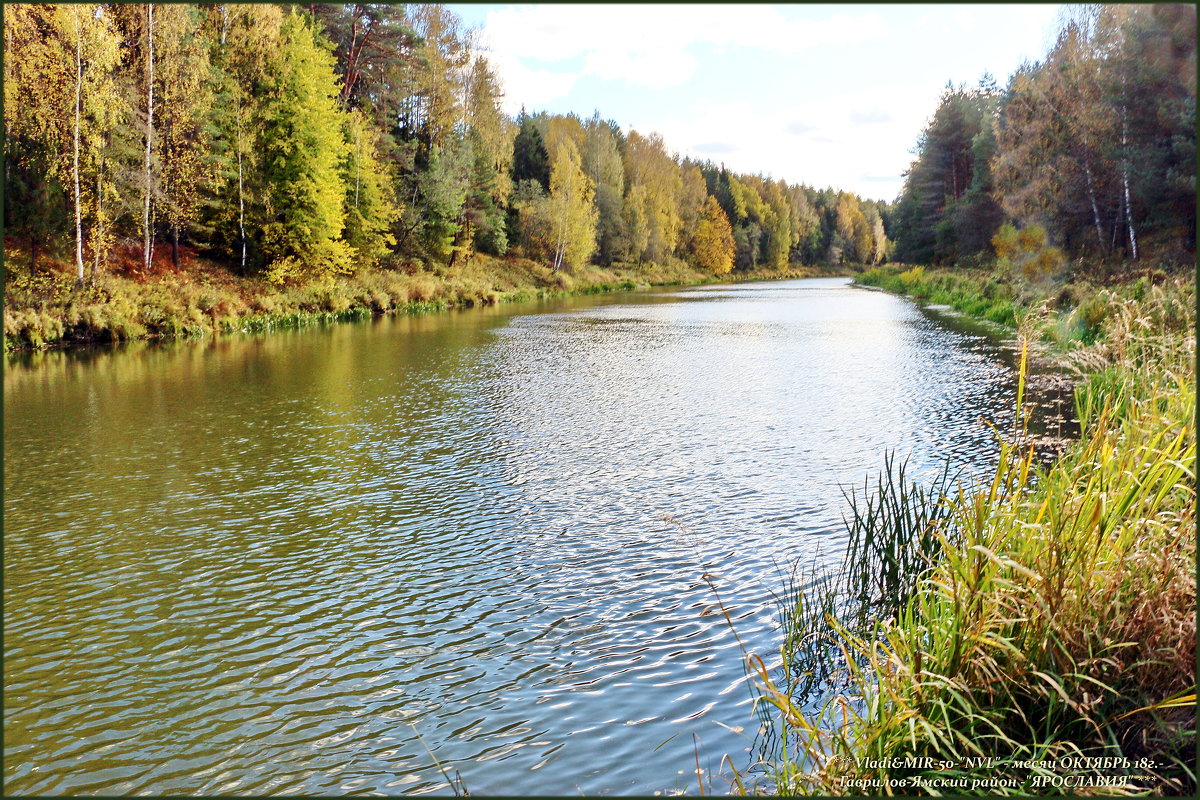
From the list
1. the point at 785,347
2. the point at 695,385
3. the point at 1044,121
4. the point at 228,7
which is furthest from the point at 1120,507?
the point at 228,7

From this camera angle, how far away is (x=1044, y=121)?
30.3m

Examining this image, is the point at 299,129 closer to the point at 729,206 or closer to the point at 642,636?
the point at 642,636

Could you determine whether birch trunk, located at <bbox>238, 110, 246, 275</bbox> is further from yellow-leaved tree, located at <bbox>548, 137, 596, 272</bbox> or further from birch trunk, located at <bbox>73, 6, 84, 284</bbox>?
yellow-leaved tree, located at <bbox>548, 137, 596, 272</bbox>

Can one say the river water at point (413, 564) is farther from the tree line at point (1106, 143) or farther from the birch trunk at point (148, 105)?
the birch trunk at point (148, 105)

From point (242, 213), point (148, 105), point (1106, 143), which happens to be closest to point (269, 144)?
point (242, 213)

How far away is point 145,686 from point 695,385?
13924 mm

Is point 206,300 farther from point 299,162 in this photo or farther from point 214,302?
point 299,162

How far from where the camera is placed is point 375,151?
140ft

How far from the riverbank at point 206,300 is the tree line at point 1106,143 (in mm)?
26851

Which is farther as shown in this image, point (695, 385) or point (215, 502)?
point (695, 385)

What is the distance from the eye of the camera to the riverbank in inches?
945

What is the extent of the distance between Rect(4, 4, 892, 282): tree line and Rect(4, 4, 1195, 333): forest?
0.10 metres

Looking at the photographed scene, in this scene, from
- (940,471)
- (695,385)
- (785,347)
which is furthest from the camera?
(785,347)

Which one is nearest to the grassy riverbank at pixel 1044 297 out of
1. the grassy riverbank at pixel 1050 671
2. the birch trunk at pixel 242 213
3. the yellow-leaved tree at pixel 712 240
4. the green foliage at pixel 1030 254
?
the green foliage at pixel 1030 254
